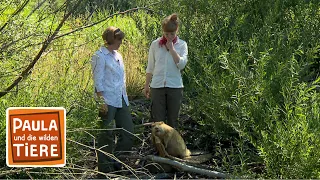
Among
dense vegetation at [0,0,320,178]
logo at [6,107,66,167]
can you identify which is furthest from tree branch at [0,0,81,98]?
logo at [6,107,66,167]

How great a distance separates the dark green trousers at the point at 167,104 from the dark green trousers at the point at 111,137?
1.25 feet

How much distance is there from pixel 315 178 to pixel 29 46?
2.46 metres

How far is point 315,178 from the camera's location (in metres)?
4.46

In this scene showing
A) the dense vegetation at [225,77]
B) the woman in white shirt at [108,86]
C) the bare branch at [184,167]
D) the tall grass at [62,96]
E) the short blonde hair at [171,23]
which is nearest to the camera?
the dense vegetation at [225,77]

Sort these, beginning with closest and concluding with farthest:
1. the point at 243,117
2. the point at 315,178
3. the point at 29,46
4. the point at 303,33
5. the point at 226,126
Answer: the point at 315,178
the point at 29,46
the point at 243,117
the point at 226,126
the point at 303,33

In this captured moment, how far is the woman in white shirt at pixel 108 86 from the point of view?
551 cm

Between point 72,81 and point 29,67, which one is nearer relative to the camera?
point 29,67

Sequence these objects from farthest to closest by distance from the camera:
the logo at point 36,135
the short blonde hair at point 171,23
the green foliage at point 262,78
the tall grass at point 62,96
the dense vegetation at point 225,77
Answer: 1. the short blonde hair at point 171,23
2. the tall grass at point 62,96
3. the dense vegetation at point 225,77
4. the green foliage at point 262,78
5. the logo at point 36,135

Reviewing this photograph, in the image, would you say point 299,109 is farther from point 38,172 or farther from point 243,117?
point 38,172

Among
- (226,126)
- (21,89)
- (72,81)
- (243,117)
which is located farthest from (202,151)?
(21,89)

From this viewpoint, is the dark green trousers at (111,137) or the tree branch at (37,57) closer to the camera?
the tree branch at (37,57)

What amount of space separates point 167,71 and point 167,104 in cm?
35

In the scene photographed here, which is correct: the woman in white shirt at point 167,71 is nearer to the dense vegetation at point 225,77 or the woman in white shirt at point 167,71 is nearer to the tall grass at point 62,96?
the dense vegetation at point 225,77

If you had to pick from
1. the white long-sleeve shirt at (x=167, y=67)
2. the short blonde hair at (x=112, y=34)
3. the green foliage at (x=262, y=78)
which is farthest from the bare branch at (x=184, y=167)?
the short blonde hair at (x=112, y=34)
